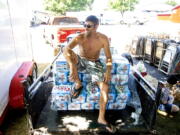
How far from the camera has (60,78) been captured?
2742 mm

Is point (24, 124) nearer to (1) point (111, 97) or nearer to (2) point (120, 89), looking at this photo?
(1) point (111, 97)

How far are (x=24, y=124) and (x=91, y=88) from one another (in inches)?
53.7

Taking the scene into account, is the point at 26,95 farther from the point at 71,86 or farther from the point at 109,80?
the point at 109,80

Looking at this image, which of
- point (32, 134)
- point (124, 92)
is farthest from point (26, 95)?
point (124, 92)

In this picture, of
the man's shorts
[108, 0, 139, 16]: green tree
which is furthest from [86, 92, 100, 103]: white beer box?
[108, 0, 139, 16]: green tree

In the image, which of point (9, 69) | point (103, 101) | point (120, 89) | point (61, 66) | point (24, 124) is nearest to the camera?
point (103, 101)

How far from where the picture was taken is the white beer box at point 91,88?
108 inches

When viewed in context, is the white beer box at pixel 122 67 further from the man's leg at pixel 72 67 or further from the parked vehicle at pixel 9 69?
the parked vehicle at pixel 9 69

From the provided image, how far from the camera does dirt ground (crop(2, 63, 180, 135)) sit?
112 inches

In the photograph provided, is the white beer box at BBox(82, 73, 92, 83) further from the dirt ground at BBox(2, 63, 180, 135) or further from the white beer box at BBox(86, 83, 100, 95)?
the dirt ground at BBox(2, 63, 180, 135)

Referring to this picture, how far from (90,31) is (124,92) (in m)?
1.11

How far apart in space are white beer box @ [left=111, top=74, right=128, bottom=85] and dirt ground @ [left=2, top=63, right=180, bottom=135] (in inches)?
41.2

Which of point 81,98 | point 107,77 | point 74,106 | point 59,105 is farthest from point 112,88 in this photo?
point 59,105

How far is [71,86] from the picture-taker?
2.74m
